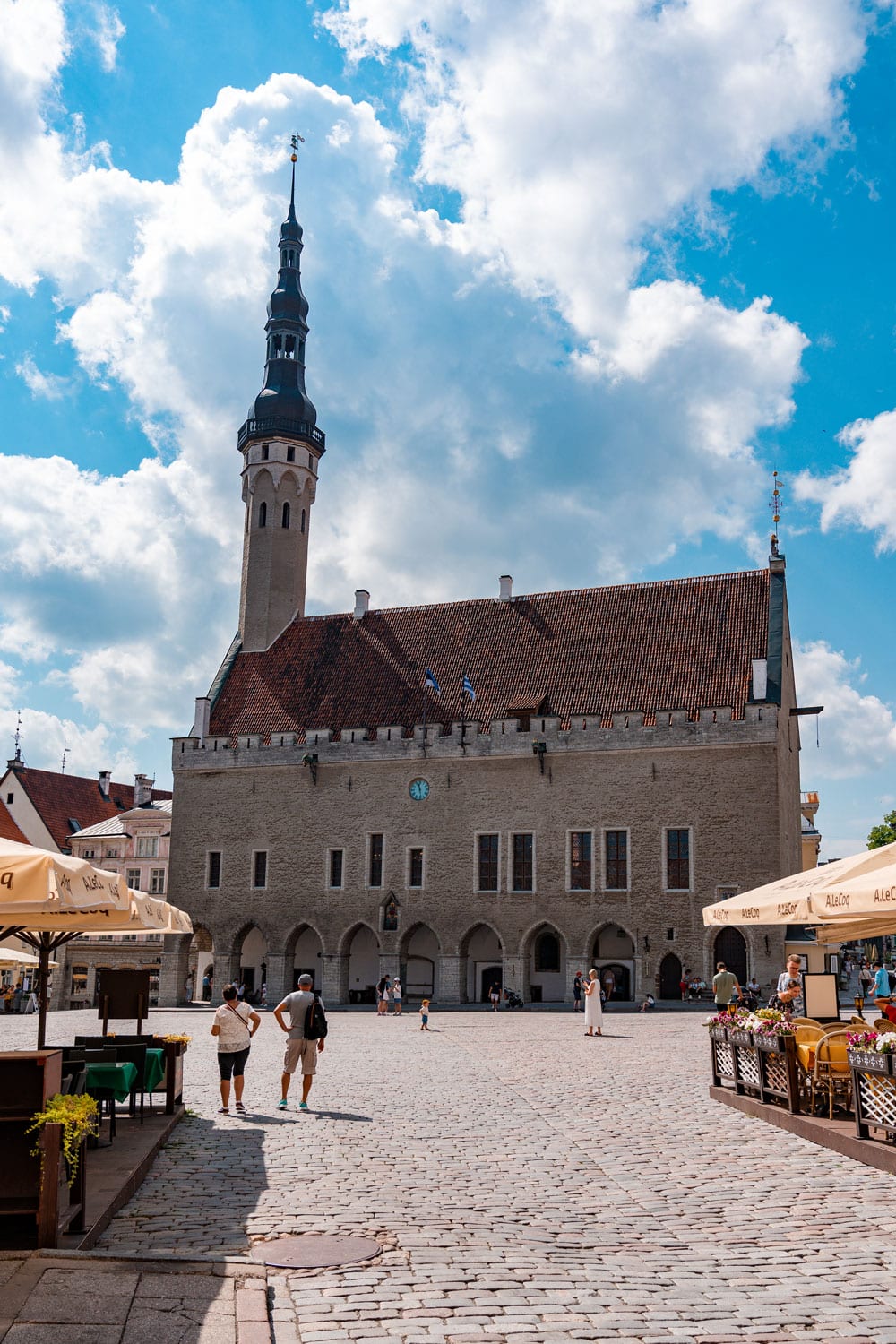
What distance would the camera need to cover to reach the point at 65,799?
211 ft

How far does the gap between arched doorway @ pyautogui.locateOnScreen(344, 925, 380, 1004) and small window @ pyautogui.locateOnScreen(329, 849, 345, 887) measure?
1816 millimetres

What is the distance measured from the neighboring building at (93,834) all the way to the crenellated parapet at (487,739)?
7.13 m

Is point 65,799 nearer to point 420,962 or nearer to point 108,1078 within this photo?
point 420,962

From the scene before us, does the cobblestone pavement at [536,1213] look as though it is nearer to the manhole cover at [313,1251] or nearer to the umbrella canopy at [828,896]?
the manhole cover at [313,1251]

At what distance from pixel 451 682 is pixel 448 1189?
121 ft

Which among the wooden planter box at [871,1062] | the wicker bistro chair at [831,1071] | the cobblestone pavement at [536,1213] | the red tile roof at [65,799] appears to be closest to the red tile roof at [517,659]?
the red tile roof at [65,799]

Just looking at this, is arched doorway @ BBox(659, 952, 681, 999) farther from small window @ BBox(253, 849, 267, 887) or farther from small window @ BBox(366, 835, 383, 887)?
small window @ BBox(253, 849, 267, 887)

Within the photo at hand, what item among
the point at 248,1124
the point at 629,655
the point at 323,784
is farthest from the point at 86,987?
the point at 248,1124

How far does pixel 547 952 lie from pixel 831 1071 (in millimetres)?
30472

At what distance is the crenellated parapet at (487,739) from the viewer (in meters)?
39.5

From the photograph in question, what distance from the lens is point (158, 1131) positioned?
35.9 ft

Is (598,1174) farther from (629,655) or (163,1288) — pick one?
(629,655)

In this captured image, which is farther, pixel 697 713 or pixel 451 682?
pixel 451 682

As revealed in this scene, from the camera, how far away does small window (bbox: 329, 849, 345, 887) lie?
43.8 m
